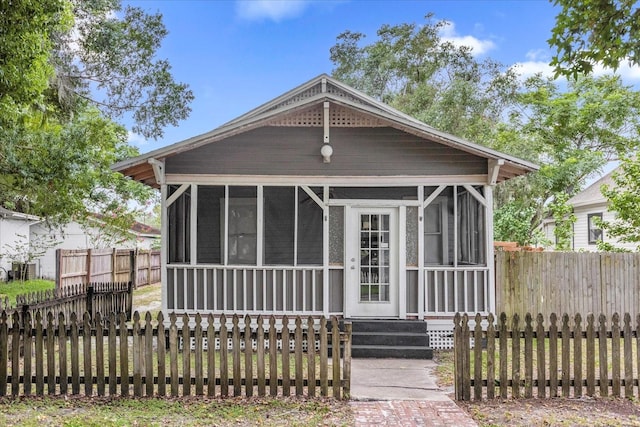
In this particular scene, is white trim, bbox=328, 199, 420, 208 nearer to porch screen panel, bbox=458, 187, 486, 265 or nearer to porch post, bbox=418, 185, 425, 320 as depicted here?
porch post, bbox=418, 185, 425, 320

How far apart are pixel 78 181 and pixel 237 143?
456 centimetres

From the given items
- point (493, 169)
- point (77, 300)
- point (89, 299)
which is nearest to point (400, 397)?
point (493, 169)

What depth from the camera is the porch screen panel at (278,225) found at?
9453 mm

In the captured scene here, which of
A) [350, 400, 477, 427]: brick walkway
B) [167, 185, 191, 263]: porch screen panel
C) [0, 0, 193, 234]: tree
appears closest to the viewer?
[350, 400, 477, 427]: brick walkway

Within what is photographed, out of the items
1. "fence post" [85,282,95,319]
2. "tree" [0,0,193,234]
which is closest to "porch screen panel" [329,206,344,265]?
"fence post" [85,282,95,319]

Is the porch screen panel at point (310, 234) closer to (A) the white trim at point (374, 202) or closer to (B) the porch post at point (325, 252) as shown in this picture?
(B) the porch post at point (325, 252)

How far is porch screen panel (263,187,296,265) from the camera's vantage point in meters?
9.45

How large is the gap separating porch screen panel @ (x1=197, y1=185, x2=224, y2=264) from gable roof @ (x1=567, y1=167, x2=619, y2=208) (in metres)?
16.6

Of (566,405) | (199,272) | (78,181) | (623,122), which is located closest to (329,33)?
(623,122)

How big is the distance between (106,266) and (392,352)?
13761mm

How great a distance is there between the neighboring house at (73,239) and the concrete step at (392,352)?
52.9 feet

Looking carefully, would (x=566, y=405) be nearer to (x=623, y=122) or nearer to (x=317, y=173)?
(x=317, y=173)

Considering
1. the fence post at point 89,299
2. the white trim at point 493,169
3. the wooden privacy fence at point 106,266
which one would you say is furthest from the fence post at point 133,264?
the white trim at point 493,169

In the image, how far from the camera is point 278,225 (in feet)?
31.1
